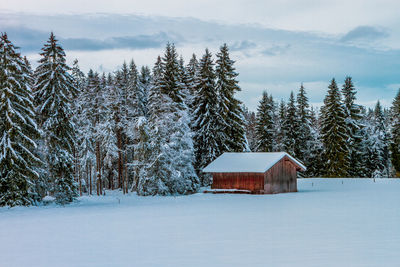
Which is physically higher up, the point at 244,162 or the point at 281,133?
the point at 281,133

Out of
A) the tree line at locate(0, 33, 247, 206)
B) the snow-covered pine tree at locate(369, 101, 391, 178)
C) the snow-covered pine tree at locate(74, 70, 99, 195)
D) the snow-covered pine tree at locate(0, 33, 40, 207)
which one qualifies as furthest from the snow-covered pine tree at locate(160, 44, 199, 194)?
the snow-covered pine tree at locate(369, 101, 391, 178)

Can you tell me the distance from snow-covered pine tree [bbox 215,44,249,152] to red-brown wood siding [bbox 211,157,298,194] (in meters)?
7.72

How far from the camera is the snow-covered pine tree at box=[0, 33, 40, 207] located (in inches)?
1271

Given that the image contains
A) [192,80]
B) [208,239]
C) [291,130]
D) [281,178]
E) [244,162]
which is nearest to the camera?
[208,239]

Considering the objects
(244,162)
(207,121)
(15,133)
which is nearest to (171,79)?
(207,121)

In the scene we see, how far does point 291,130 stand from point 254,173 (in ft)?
81.9

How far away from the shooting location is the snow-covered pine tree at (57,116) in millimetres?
36844

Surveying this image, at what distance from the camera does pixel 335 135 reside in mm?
61406

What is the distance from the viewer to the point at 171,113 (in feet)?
154

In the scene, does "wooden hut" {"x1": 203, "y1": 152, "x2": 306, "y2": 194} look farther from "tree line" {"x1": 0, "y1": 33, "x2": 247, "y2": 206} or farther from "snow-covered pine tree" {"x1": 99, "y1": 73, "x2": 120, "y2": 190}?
"snow-covered pine tree" {"x1": 99, "y1": 73, "x2": 120, "y2": 190}

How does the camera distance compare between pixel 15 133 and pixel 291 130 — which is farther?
pixel 291 130

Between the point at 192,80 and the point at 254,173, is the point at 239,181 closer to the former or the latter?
the point at 254,173

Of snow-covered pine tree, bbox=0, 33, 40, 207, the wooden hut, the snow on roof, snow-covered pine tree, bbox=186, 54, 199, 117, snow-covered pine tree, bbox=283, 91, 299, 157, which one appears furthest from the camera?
snow-covered pine tree, bbox=283, 91, 299, 157

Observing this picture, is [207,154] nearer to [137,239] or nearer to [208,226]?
[208,226]
